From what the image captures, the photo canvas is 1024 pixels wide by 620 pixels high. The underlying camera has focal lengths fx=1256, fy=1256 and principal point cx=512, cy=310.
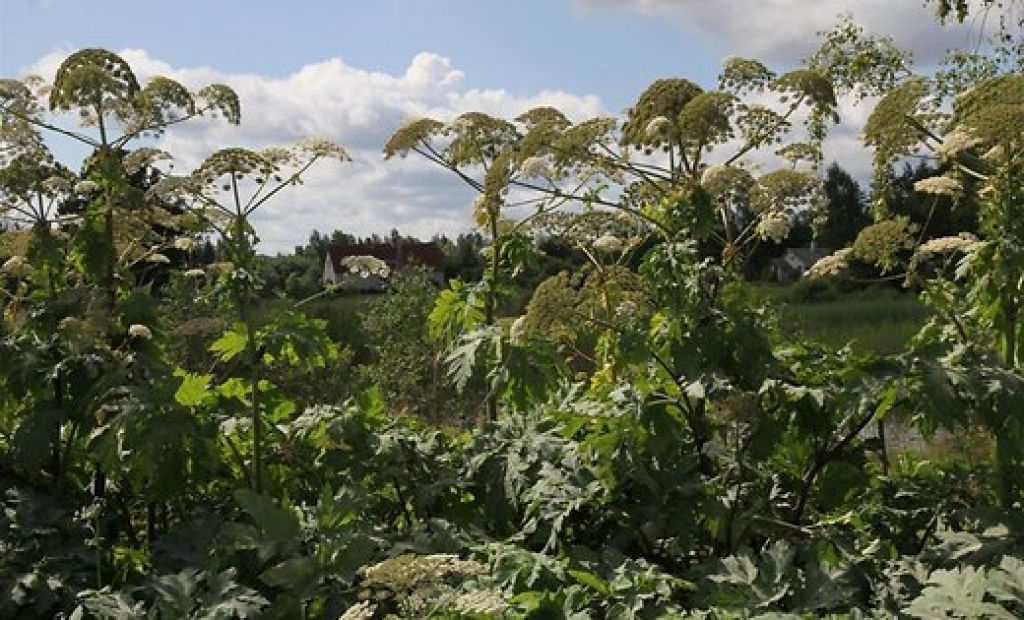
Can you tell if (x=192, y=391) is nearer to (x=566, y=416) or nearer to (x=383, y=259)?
(x=566, y=416)

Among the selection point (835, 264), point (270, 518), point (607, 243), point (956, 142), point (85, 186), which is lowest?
point (270, 518)

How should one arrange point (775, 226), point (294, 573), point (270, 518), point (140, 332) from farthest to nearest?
1. point (140, 332)
2. point (775, 226)
3. point (270, 518)
4. point (294, 573)

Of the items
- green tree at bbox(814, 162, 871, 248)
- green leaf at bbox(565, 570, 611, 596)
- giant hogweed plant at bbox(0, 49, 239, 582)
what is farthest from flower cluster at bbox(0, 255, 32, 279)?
green tree at bbox(814, 162, 871, 248)

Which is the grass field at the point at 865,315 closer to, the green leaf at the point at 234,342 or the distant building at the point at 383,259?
the distant building at the point at 383,259

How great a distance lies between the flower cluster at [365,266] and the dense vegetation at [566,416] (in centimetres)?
100

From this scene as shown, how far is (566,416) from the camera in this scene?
4.47 meters

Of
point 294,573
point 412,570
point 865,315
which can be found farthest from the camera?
point 865,315

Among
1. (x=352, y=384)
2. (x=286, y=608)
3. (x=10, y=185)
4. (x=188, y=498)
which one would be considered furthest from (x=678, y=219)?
(x=352, y=384)

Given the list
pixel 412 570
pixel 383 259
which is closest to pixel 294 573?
pixel 412 570

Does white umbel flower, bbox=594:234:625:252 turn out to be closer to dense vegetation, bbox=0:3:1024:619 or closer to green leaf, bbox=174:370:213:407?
dense vegetation, bbox=0:3:1024:619

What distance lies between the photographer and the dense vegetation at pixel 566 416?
3.75m

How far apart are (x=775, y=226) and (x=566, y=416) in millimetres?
999

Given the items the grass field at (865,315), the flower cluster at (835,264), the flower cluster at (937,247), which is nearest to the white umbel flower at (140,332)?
the flower cluster at (835,264)

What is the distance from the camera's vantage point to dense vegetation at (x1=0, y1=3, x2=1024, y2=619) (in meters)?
3.75
